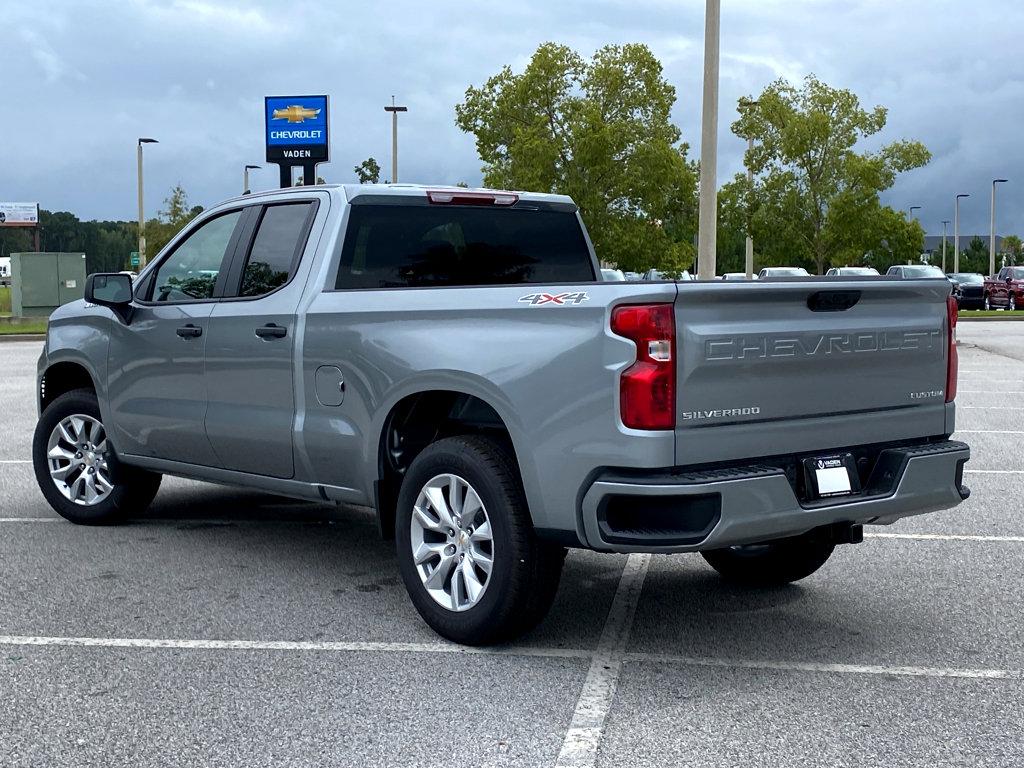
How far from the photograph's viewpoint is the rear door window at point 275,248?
21.5ft

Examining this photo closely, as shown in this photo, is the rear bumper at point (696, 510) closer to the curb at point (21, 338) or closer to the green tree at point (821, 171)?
the curb at point (21, 338)

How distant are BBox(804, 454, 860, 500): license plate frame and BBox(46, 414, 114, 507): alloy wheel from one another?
441 centimetres

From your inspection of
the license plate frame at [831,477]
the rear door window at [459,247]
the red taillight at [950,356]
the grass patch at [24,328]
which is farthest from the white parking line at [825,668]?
the grass patch at [24,328]

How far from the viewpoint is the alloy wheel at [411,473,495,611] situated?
530 cm

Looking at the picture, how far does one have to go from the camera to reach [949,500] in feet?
18.1

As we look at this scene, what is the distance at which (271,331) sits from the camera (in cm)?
636

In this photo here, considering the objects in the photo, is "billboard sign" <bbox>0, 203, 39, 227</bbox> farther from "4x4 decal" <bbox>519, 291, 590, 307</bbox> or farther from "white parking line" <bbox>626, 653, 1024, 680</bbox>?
"white parking line" <bbox>626, 653, 1024, 680</bbox>

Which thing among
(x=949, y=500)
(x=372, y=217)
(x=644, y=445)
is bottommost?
(x=949, y=500)

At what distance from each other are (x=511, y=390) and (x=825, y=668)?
5.14 ft

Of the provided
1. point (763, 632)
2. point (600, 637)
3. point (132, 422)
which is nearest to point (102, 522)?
point (132, 422)

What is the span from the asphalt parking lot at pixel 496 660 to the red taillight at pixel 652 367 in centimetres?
98

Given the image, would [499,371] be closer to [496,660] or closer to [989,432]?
[496,660]

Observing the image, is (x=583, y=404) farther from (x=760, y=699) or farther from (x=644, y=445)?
(x=760, y=699)

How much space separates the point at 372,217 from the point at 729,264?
410ft
